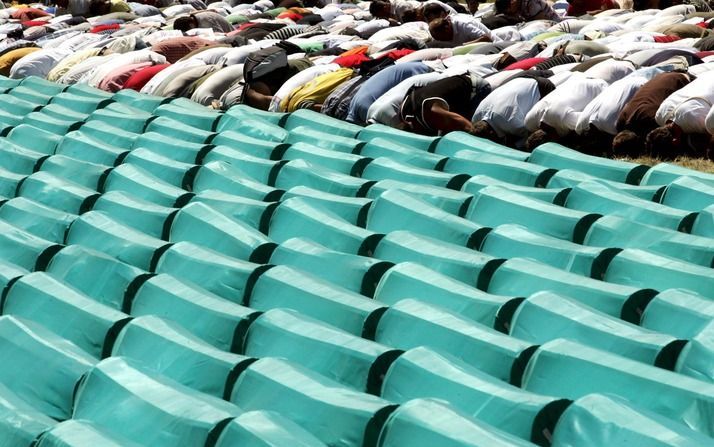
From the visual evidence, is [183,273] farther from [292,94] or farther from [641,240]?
[292,94]

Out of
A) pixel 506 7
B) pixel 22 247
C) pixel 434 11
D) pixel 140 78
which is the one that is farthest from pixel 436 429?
pixel 506 7

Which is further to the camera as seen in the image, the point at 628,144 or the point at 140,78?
the point at 140,78

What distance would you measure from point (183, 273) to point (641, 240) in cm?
164

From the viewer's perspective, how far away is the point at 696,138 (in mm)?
5898

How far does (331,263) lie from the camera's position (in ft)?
13.4

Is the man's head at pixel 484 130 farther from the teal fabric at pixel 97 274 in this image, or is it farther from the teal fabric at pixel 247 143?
the teal fabric at pixel 97 274

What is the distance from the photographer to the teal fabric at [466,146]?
5.62 m

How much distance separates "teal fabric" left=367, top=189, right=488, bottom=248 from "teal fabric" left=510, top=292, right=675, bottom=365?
36.5 inches

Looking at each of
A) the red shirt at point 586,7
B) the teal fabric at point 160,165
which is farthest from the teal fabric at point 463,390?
the red shirt at point 586,7

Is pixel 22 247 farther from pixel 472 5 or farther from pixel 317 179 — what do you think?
pixel 472 5

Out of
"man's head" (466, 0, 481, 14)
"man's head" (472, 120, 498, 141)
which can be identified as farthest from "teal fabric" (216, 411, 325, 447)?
"man's head" (466, 0, 481, 14)

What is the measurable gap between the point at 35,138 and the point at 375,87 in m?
2.08

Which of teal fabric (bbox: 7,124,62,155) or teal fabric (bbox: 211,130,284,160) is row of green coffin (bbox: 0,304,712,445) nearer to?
teal fabric (bbox: 211,130,284,160)

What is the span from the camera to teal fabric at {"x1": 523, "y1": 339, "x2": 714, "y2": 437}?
268 cm
